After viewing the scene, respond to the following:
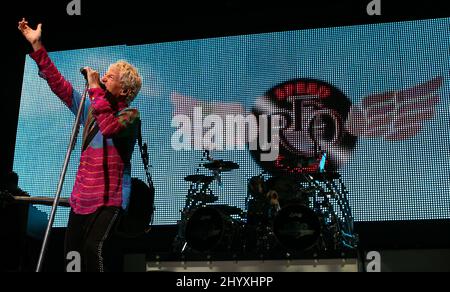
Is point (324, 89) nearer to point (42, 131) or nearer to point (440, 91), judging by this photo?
point (440, 91)

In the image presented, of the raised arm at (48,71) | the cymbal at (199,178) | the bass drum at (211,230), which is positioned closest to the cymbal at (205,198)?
the cymbal at (199,178)

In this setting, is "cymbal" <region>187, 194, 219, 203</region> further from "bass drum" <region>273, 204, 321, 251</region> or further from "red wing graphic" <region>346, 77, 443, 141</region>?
"red wing graphic" <region>346, 77, 443, 141</region>

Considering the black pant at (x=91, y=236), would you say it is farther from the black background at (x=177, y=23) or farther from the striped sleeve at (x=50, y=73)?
the black background at (x=177, y=23)

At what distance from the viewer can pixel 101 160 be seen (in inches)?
98.7

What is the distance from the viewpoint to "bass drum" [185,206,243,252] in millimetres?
4699

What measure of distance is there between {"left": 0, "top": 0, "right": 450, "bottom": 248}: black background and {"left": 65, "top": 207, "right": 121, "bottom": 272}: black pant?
3.44m

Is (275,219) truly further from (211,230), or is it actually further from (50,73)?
(50,73)

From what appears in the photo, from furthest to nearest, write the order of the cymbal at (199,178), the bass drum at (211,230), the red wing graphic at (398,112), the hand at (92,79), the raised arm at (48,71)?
the red wing graphic at (398,112)
the cymbal at (199,178)
the bass drum at (211,230)
the raised arm at (48,71)
the hand at (92,79)

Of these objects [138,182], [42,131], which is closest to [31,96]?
[42,131]

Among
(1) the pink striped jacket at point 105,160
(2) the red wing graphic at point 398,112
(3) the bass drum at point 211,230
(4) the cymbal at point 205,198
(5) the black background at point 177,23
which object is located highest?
(5) the black background at point 177,23

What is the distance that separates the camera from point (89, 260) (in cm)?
235

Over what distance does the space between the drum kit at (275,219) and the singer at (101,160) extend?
7.02 feet

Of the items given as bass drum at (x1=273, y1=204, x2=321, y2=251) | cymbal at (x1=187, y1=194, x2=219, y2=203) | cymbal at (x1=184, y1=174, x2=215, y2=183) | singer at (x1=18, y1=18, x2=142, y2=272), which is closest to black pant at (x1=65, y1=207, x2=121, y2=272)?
singer at (x1=18, y1=18, x2=142, y2=272)

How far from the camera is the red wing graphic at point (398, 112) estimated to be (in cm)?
547
